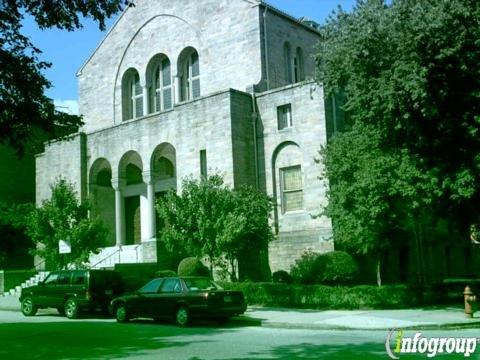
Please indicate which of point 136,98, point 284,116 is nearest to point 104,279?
point 284,116

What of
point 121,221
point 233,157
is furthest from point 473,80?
point 121,221

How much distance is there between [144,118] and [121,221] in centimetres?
603

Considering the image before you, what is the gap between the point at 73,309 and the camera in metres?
21.1

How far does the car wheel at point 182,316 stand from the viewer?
17500mm

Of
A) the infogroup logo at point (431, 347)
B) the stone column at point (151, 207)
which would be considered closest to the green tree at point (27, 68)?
the infogroup logo at point (431, 347)

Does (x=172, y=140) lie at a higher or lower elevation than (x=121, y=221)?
higher

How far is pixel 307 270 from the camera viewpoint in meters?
24.1

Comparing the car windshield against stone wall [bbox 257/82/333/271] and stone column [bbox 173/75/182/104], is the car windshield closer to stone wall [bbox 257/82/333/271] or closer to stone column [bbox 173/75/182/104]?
stone wall [bbox 257/82/333/271]

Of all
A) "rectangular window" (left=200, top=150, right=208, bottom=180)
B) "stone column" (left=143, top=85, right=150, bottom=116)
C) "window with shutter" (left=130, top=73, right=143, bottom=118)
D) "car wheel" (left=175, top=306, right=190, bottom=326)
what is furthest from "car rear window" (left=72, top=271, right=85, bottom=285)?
"window with shutter" (left=130, top=73, right=143, bottom=118)

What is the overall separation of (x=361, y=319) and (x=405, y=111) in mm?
6220

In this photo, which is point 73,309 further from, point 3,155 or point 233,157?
point 3,155

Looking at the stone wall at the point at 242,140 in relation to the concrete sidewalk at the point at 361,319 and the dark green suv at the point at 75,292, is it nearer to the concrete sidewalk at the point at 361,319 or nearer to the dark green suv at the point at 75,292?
the dark green suv at the point at 75,292

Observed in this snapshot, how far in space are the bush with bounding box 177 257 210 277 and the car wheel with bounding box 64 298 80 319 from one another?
5.71 metres

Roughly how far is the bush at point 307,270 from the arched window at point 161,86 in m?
16.2
